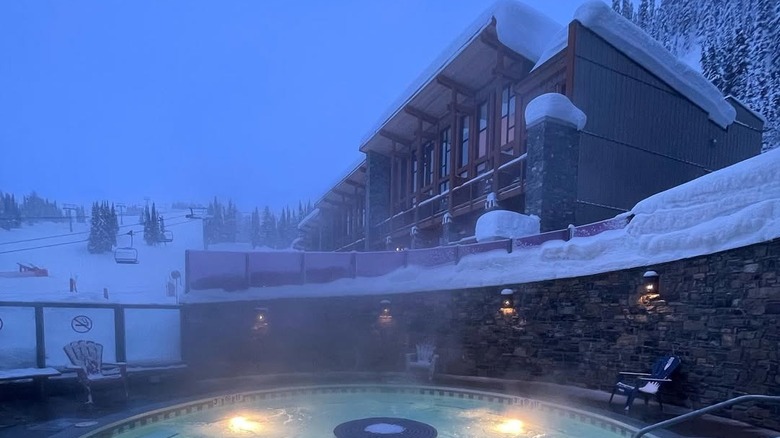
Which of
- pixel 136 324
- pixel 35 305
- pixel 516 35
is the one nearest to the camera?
pixel 35 305

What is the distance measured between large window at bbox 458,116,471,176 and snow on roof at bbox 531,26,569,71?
363 cm

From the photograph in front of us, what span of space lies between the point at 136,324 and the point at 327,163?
176024 millimetres

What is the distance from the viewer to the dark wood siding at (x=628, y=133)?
35.7 ft

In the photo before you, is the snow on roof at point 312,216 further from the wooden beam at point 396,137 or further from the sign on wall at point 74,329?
the sign on wall at point 74,329

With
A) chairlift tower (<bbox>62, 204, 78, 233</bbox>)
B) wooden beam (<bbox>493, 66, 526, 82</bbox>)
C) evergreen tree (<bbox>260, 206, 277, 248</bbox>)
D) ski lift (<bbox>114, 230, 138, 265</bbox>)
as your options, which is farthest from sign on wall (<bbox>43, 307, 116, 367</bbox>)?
evergreen tree (<bbox>260, 206, 277, 248</bbox>)

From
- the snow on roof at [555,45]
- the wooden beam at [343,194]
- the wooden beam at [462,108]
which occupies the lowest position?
the wooden beam at [343,194]

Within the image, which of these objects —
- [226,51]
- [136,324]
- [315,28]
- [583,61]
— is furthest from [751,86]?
[315,28]

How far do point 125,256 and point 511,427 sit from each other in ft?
83.9

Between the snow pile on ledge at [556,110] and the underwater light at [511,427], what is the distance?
686 centimetres

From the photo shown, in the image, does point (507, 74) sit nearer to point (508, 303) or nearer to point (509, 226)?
point (509, 226)

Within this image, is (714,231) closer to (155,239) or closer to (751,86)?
(751,86)

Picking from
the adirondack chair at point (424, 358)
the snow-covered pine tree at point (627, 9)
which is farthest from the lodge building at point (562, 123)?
the snow-covered pine tree at point (627, 9)

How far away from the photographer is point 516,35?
38.9ft

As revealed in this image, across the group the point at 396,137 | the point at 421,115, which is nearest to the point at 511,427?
the point at 421,115
